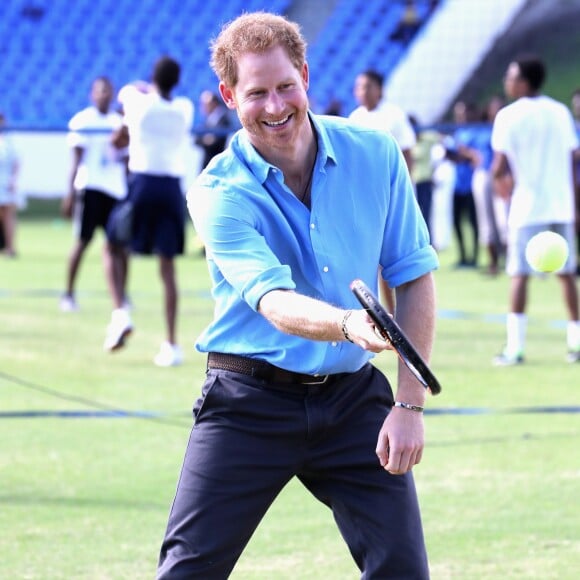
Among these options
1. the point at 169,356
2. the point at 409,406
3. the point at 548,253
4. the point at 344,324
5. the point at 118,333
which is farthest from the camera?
the point at 118,333

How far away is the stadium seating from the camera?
30.5m

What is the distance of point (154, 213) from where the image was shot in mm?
10617

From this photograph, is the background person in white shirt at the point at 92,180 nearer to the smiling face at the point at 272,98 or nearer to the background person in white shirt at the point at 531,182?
the background person in white shirt at the point at 531,182

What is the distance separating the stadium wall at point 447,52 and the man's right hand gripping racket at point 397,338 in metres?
28.0

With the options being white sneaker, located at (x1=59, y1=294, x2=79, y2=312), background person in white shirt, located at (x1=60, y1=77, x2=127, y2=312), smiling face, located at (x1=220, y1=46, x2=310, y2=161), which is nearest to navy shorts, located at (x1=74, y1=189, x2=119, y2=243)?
background person in white shirt, located at (x1=60, y1=77, x2=127, y2=312)

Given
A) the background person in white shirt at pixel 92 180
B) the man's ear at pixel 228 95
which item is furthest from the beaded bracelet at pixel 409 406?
the background person in white shirt at pixel 92 180

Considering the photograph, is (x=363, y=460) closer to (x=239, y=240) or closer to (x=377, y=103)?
(x=239, y=240)

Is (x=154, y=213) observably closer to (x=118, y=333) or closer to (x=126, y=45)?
(x=118, y=333)

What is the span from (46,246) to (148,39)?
11.1 metres

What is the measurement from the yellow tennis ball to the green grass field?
3.72ft

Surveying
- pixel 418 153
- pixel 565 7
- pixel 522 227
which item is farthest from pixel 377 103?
pixel 565 7

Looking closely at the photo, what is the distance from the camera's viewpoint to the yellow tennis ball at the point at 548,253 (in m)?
6.19

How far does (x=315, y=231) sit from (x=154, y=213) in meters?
7.25

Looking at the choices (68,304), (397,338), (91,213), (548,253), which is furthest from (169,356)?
(397,338)
